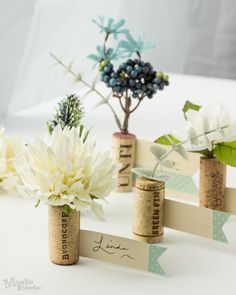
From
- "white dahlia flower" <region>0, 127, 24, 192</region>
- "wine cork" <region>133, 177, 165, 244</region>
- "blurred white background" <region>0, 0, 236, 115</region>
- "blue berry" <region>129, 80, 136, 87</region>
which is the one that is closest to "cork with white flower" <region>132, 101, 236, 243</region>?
"wine cork" <region>133, 177, 165, 244</region>

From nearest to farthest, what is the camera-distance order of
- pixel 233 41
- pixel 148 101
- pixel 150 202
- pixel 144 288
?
1. pixel 144 288
2. pixel 150 202
3. pixel 148 101
4. pixel 233 41

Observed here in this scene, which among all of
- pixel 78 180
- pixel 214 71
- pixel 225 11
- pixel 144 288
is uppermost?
pixel 225 11

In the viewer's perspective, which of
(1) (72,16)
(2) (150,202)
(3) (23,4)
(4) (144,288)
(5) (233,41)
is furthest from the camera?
(5) (233,41)

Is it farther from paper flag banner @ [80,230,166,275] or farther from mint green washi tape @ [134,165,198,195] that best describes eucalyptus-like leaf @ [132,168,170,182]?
mint green washi tape @ [134,165,198,195]

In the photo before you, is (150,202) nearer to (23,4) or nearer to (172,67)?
(23,4)

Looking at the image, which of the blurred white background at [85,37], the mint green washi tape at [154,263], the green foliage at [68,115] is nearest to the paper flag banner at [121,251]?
the mint green washi tape at [154,263]

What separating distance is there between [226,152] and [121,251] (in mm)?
268

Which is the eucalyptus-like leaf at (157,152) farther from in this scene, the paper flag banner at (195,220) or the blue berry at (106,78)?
the blue berry at (106,78)

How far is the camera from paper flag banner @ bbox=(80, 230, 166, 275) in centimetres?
96

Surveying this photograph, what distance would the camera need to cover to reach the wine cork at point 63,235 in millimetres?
957

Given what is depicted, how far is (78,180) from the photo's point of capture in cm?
95

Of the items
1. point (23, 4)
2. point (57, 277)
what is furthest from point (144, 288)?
point (23, 4)

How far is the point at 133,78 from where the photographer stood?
125cm

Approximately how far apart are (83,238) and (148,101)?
3.95 feet
